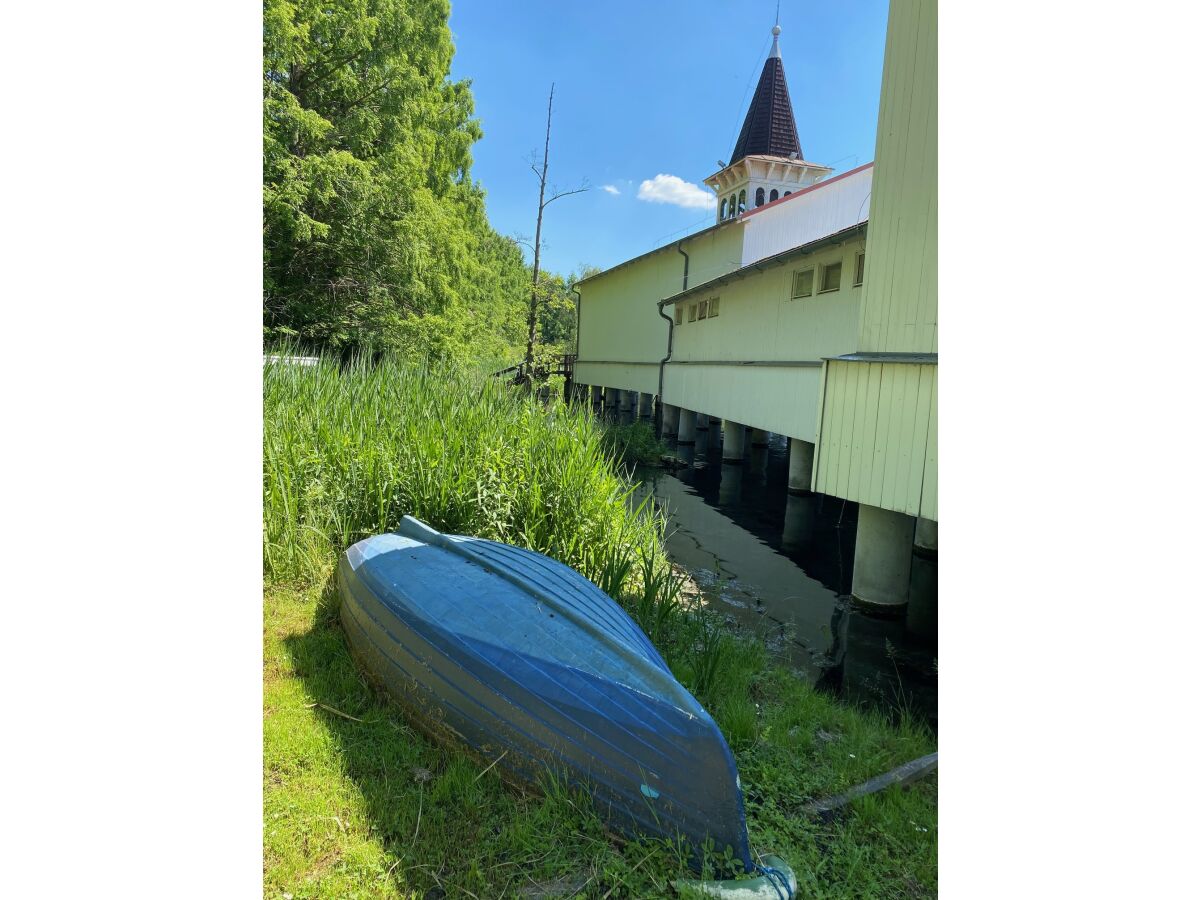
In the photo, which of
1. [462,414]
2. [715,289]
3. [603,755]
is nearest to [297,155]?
[715,289]

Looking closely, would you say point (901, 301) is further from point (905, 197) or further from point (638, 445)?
point (638, 445)

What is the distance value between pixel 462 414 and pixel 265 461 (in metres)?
1.72

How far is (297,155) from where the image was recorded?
1344cm

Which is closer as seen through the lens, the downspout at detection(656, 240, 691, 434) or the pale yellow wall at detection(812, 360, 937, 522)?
the pale yellow wall at detection(812, 360, 937, 522)

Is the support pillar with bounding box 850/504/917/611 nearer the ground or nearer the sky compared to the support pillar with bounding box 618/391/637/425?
nearer the ground

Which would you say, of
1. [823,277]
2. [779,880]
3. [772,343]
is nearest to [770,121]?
[772,343]

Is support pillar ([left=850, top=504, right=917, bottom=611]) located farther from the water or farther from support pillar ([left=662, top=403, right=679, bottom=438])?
support pillar ([left=662, top=403, right=679, bottom=438])

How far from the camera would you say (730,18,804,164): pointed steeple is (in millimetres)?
26938

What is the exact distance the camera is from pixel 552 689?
2621mm

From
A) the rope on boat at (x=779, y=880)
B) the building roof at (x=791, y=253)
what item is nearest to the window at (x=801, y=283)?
the building roof at (x=791, y=253)

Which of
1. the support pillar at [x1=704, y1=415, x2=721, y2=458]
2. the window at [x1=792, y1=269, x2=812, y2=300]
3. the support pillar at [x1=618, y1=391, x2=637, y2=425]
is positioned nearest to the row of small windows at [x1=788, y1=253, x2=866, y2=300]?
the window at [x1=792, y1=269, x2=812, y2=300]

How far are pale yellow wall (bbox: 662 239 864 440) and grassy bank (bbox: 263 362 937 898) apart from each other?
539 centimetres

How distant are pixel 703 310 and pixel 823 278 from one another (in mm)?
6011
